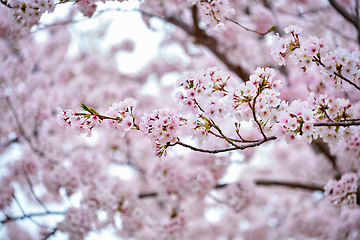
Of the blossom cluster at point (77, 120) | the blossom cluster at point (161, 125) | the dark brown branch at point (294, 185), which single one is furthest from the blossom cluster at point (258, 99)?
the dark brown branch at point (294, 185)

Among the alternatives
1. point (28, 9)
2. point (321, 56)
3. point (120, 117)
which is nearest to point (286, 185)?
point (321, 56)

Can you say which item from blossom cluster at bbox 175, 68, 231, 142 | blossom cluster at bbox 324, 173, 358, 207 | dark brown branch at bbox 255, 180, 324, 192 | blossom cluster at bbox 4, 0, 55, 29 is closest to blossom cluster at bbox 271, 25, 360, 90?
blossom cluster at bbox 175, 68, 231, 142

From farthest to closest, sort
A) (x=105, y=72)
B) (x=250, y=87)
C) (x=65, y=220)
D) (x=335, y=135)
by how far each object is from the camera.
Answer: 1. (x=105, y=72)
2. (x=65, y=220)
3. (x=335, y=135)
4. (x=250, y=87)

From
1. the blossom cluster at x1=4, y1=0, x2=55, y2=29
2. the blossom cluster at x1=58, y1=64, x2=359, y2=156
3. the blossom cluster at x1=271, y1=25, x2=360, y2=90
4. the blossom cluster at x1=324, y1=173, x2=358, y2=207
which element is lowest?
the blossom cluster at x1=324, y1=173, x2=358, y2=207

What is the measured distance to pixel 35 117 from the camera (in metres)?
5.59

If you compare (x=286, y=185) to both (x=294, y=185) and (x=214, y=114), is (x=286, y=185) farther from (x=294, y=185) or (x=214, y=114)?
(x=214, y=114)

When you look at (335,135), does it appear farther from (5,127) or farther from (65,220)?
(5,127)

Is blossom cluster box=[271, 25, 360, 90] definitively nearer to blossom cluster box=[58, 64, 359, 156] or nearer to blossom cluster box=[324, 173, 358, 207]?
blossom cluster box=[58, 64, 359, 156]

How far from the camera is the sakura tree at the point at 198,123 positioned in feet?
6.44

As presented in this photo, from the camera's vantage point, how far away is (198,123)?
1.97m

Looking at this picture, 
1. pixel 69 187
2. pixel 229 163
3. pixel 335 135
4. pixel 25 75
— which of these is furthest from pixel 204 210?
pixel 335 135

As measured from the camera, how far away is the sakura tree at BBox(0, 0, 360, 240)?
77.3 inches

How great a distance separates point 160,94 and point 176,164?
25.8 feet

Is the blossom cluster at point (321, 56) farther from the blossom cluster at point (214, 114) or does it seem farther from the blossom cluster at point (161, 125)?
the blossom cluster at point (161, 125)
